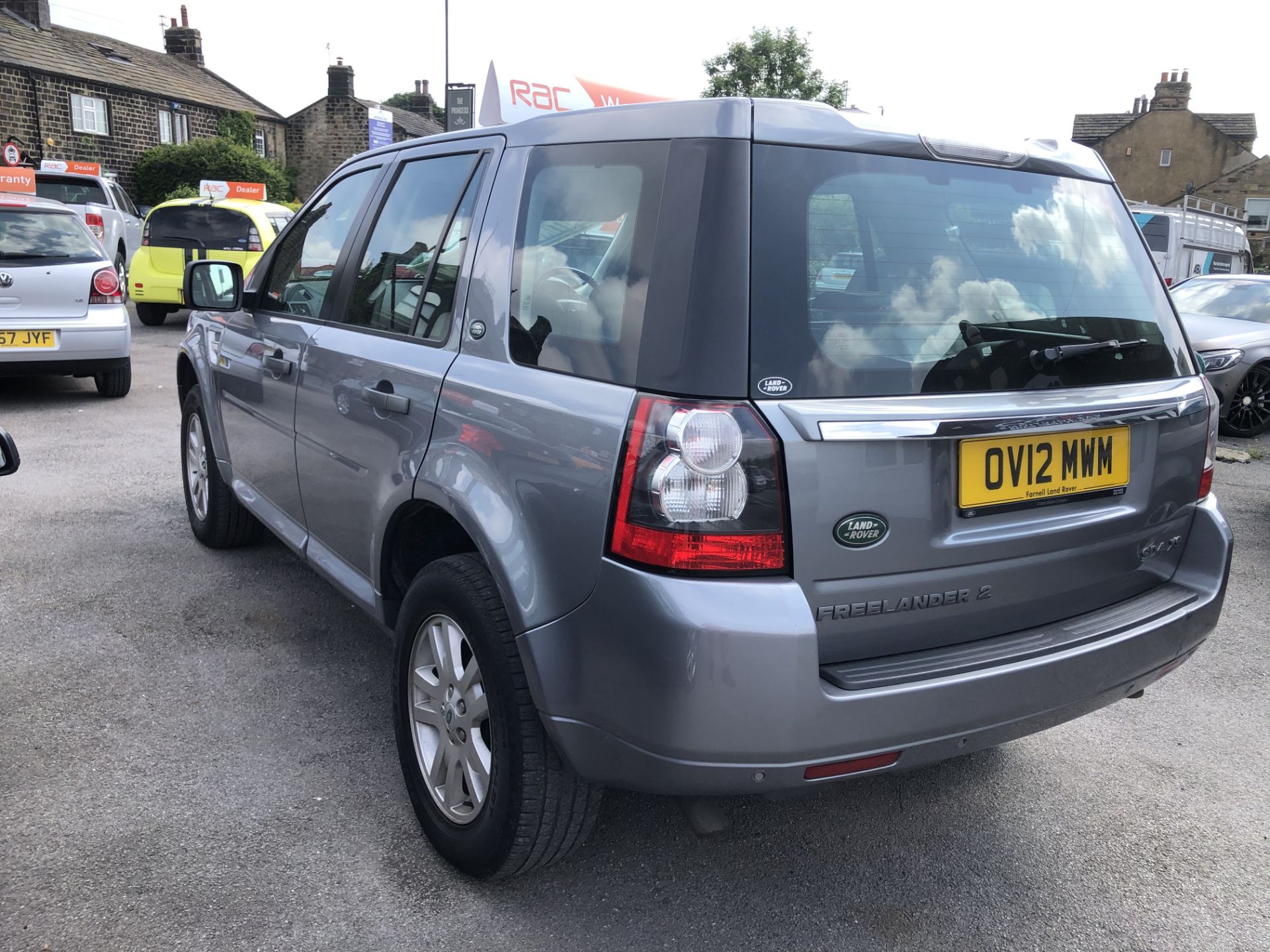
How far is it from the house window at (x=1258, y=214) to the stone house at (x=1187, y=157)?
29 millimetres

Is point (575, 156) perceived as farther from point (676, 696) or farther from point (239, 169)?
point (239, 169)

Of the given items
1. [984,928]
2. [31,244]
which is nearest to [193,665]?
[984,928]

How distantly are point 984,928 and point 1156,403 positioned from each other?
4.26 ft

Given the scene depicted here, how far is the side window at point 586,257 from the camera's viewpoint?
2039 millimetres

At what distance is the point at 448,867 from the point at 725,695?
3.57ft

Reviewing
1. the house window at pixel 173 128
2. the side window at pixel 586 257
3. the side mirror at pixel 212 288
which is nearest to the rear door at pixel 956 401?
the side window at pixel 586 257

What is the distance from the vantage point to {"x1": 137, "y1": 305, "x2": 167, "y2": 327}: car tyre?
14.3m

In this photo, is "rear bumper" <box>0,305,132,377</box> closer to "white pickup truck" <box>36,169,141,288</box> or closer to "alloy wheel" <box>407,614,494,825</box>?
"alloy wheel" <box>407,614,494,825</box>

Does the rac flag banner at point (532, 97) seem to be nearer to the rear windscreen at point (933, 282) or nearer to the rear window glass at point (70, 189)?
the rear windscreen at point (933, 282)

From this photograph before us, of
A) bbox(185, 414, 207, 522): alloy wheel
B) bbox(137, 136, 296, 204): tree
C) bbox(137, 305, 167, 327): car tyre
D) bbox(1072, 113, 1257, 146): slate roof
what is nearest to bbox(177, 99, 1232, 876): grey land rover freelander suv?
bbox(185, 414, 207, 522): alloy wheel

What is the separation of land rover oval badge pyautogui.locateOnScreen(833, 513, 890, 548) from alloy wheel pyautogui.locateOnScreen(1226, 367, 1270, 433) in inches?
363

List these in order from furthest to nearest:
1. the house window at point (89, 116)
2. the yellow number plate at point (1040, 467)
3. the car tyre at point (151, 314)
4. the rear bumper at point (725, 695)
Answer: the house window at point (89, 116) → the car tyre at point (151, 314) → the yellow number plate at point (1040, 467) → the rear bumper at point (725, 695)

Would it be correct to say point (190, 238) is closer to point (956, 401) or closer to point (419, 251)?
point (419, 251)

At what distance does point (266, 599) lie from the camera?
4.26 m
